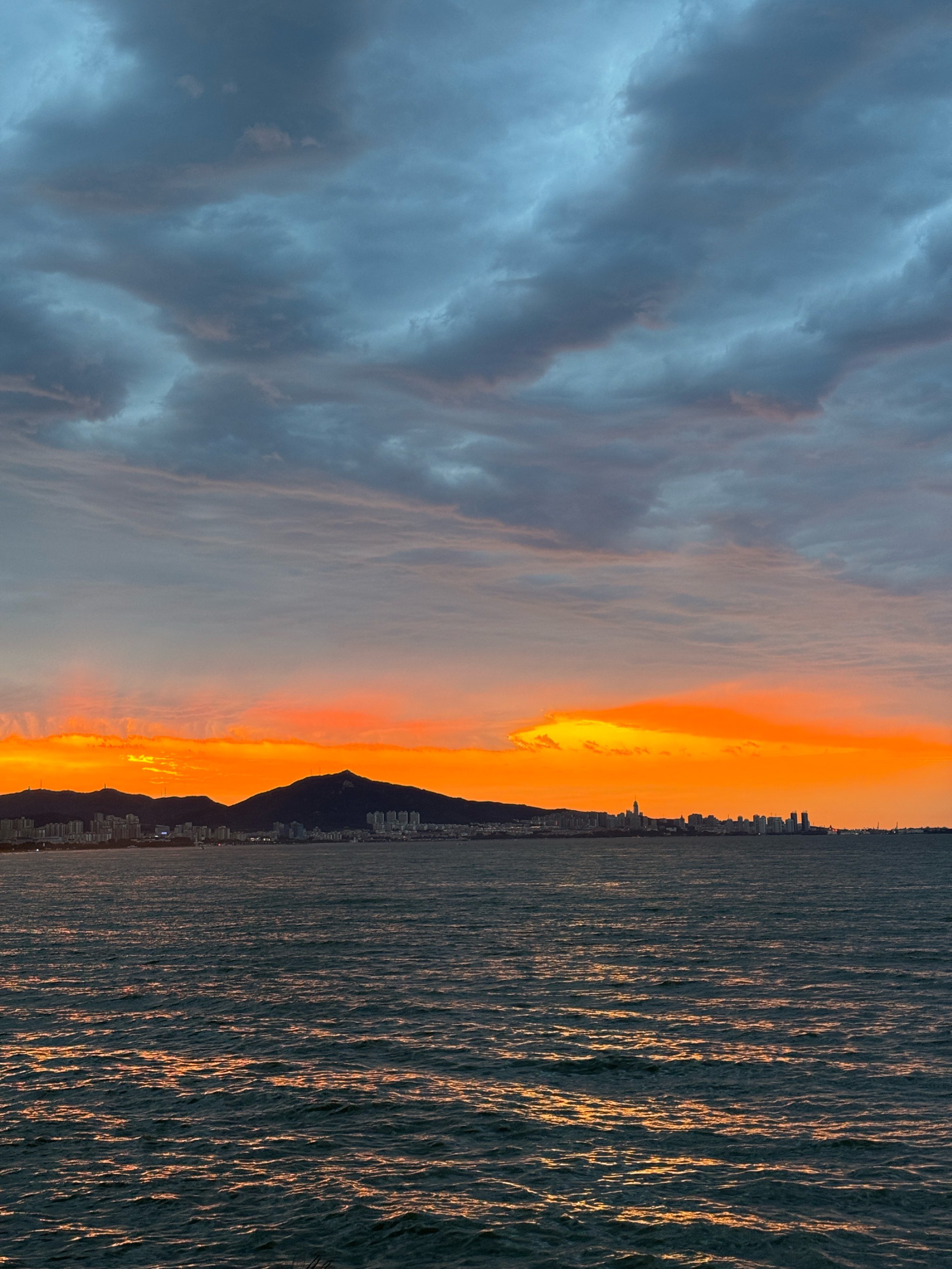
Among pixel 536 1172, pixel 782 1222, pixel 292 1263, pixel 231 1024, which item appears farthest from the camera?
pixel 231 1024

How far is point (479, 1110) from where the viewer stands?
135 feet

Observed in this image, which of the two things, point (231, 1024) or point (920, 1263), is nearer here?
point (920, 1263)

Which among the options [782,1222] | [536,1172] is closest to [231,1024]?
[536,1172]

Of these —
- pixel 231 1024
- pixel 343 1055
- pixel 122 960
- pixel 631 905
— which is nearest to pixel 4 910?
pixel 122 960

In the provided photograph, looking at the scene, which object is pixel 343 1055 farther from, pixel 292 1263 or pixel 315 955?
pixel 315 955

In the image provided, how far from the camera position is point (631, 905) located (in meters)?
155

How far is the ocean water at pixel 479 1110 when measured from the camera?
28922 millimetres

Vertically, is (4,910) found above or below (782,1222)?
below

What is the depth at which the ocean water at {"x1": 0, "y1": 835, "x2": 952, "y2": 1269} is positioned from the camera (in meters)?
28.9

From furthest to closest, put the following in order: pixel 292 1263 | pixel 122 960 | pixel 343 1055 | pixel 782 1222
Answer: pixel 122 960 < pixel 343 1055 < pixel 782 1222 < pixel 292 1263

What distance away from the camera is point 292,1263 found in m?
27.0

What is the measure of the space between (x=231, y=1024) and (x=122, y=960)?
3568cm

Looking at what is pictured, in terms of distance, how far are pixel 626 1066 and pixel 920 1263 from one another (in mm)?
22375

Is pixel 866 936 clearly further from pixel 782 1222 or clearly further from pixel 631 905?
pixel 782 1222
